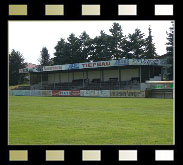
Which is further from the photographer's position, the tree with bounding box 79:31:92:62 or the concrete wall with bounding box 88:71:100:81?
the tree with bounding box 79:31:92:62

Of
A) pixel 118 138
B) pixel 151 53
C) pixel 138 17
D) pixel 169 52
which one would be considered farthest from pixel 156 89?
pixel 138 17

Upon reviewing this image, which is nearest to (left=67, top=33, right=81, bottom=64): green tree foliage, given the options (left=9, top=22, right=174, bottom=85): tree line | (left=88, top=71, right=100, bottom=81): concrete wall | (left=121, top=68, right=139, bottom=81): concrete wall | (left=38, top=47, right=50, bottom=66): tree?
(left=9, top=22, right=174, bottom=85): tree line

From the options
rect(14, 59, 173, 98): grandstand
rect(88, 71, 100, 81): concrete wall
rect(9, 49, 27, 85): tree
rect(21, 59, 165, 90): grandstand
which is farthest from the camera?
rect(9, 49, 27, 85): tree

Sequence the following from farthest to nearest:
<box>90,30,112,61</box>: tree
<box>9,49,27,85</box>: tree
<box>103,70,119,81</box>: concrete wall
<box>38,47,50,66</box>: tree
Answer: <box>38,47,50,66</box>: tree
<box>9,49,27,85</box>: tree
<box>90,30,112,61</box>: tree
<box>103,70,119,81</box>: concrete wall

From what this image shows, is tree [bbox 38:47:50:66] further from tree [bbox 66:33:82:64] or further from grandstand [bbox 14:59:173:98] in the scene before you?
grandstand [bbox 14:59:173:98]

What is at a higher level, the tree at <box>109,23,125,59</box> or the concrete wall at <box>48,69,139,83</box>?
the tree at <box>109,23,125,59</box>

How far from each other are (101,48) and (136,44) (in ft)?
21.5

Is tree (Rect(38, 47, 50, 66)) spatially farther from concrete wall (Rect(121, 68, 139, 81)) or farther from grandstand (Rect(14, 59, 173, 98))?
concrete wall (Rect(121, 68, 139, 81))

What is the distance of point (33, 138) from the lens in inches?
291

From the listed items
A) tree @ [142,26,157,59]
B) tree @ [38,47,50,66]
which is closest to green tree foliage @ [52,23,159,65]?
tree @ [142,26,157,59]

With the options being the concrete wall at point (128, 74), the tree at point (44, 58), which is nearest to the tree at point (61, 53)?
the tree at point (44, 58)

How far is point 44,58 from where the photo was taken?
6128cm

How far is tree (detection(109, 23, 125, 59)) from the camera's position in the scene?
48469mm
